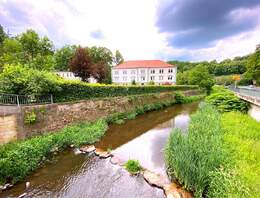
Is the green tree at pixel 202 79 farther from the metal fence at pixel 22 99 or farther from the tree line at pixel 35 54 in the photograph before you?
the metal fence at pixel 22 99

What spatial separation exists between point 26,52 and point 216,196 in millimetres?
24635

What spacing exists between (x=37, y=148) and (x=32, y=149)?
296 mm

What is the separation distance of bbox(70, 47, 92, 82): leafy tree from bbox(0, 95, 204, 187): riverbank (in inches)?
633

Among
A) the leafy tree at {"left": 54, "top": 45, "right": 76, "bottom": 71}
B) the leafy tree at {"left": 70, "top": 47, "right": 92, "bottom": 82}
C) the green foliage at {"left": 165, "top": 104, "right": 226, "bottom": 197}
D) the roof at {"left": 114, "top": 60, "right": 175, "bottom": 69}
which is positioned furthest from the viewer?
the roof at {"left": 114, "top": 60, "right": 175, "bottom": 69}

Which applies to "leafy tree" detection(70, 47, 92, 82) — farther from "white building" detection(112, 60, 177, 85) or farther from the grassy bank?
the grassy bank

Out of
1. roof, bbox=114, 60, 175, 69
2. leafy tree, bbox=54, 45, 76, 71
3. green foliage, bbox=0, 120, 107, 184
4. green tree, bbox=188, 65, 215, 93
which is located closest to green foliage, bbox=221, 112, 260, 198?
green foliage, bbox=0, 120, 107, 184

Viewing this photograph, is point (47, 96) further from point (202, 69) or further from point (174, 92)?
point (202, 69)

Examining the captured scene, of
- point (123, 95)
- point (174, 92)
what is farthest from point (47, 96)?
point (174, 92)

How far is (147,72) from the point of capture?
46844 millimetres

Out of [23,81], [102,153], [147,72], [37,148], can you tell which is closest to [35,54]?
[23,81]

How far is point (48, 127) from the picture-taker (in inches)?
414

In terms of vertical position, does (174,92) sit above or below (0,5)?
below

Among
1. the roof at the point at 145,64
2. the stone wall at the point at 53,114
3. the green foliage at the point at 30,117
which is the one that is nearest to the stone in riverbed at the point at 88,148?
the stone wall at the point at 53,114

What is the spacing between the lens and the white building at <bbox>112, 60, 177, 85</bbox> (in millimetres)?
46219
